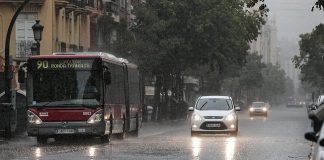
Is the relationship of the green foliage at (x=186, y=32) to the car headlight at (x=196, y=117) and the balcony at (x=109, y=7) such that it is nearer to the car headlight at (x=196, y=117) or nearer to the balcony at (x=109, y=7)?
the balcony at (x=109, y=7)

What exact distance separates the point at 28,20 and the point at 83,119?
92.3 feet

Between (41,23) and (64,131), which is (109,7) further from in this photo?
(64,131)

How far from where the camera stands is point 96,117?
92.1ft

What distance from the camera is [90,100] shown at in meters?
28.2

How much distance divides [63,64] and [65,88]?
81 centimetres

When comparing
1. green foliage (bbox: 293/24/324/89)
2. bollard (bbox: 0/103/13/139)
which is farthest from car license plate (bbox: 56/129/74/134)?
green foliage (bbox: 293/24/324/89)

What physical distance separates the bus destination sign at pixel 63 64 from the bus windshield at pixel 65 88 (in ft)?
0.40

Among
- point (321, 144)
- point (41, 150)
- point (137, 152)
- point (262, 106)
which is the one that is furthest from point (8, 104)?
point (262, 106)

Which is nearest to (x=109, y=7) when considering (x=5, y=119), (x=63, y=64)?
(x=5, y=119)

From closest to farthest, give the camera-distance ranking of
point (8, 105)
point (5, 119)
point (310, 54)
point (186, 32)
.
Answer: point (8, 105) → point (5, 119) → point (186, 32) → point (310, 54)

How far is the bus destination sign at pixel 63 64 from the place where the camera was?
28.4 metres

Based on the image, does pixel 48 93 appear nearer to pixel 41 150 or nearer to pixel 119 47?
pixel 41 150

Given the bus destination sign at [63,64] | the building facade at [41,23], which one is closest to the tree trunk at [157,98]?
the building facade at [41,23]

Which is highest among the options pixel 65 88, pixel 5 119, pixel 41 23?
pixel 41 23
